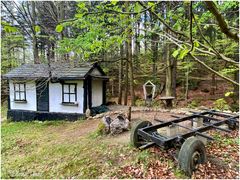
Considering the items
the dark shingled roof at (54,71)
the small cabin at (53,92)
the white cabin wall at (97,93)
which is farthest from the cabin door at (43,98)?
the white cabin wall at (97,93)

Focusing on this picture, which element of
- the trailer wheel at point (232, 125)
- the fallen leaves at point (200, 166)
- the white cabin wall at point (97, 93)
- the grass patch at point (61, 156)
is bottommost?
the grass patch at point (61, 156)

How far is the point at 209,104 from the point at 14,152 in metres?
12.6

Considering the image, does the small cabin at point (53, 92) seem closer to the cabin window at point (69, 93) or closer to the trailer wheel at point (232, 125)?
the cabin window at point (69, 93)

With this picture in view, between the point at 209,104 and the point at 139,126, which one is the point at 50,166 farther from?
the point at 209,104

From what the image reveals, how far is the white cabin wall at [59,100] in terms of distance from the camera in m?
12.0

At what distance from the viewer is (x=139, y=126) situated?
239 inches

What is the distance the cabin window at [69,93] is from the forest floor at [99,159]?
358 centimetres

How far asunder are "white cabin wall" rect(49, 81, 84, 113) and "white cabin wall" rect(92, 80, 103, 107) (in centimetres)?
109

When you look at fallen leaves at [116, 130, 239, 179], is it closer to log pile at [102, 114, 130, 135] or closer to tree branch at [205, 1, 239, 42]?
A: log pile at [102, 114, 130, 135]

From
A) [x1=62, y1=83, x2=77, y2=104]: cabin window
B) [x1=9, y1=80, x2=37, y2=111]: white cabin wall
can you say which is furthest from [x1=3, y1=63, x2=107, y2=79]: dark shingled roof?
[x1=62, y1=83, x2=77, y2=104]: cabin window

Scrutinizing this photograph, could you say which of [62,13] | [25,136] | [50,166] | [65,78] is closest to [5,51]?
[62,13]

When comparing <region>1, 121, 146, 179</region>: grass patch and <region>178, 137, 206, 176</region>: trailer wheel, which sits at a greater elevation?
<region>178, 137, 206, 176</region>: trailer wheel

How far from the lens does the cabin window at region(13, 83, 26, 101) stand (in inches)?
519

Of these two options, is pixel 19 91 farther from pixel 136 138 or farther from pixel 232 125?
pixel 232 125
